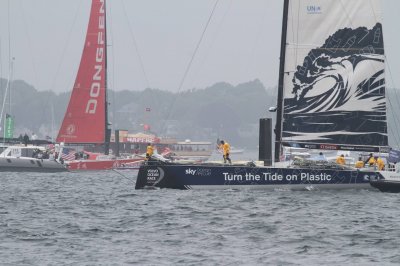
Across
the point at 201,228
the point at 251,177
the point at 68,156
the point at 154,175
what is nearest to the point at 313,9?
the point at 251,177

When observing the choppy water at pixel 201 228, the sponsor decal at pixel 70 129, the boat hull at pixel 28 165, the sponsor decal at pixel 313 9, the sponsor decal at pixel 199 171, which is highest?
the sponsor decal at pixel 313 9

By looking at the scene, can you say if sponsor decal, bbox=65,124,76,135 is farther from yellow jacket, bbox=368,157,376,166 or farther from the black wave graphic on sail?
yellow jacket, bbox=368,157,376,166

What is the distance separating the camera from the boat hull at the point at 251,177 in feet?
112

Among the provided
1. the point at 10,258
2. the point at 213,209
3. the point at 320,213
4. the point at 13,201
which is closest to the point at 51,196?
the point at 13,201

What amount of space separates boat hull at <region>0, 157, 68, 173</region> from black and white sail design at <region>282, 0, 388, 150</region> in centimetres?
2360

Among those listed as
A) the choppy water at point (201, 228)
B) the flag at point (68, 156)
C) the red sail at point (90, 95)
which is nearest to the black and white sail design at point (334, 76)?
the choppy water at point (201, 228)

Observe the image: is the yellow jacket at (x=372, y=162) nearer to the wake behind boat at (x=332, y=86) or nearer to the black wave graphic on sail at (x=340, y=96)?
the wake behind boat at (x=332, y=86)

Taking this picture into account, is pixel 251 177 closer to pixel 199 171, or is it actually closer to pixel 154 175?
pixel 199 171

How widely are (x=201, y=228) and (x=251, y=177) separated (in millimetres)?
9829

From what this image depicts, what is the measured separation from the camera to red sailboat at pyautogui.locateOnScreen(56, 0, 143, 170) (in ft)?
199

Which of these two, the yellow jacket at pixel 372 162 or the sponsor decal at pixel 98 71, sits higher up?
the sponsor decal at pixel 98 71

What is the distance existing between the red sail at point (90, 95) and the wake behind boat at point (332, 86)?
25204 millimetres

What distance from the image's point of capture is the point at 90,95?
6069cm

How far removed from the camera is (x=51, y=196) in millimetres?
36281
